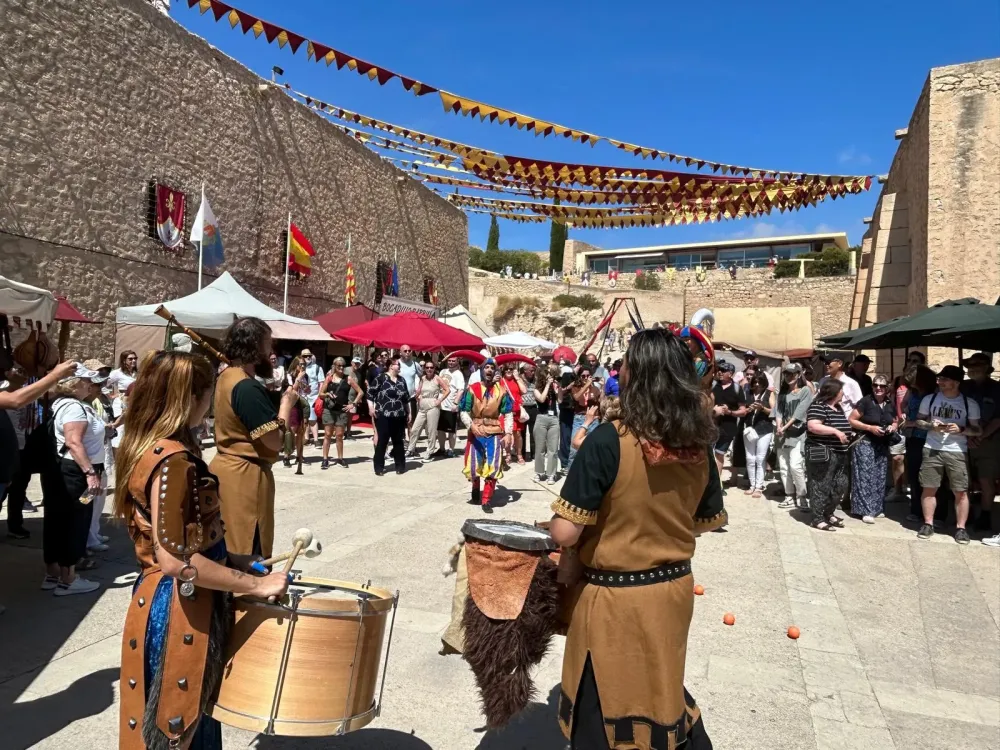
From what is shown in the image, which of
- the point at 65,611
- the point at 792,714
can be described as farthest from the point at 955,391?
the point at 65,611

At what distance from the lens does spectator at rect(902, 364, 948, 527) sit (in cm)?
740

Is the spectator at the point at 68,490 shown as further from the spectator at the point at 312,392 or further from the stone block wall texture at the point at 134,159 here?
the stone block wall texture at the point at 134,159

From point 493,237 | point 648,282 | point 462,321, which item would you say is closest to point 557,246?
point 493,237

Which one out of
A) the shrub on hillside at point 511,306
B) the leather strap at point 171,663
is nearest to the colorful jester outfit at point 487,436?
the leather strap at point 171,663

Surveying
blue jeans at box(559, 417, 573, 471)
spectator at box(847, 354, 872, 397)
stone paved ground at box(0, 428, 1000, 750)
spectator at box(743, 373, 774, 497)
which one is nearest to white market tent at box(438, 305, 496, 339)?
blue jeans at box(559, 417, 573, 471)

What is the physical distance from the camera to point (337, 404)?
991 centimetres

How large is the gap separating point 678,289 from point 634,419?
40.0 metres

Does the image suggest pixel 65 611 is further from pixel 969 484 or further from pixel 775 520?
pixel 969 484

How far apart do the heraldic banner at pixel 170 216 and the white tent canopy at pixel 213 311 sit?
7.75 feet

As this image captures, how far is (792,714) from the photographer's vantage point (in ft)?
10.9

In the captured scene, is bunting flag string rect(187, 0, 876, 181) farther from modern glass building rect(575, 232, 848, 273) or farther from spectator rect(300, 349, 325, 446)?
modern glass building rect(575, 232, 848, 273)

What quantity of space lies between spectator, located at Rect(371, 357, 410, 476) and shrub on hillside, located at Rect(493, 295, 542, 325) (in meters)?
29.4

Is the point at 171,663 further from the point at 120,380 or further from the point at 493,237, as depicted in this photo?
the point at 493,237

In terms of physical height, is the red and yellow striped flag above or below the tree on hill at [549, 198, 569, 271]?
below
